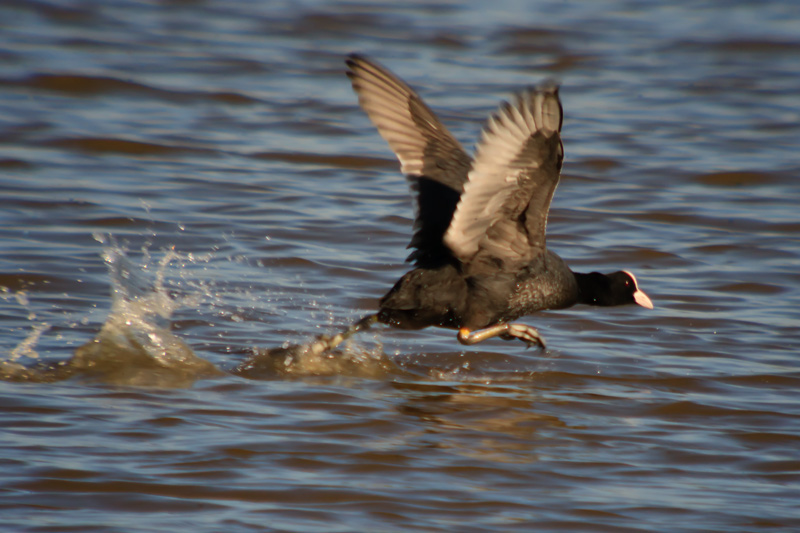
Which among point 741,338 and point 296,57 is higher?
point 296,57

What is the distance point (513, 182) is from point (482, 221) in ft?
0.98

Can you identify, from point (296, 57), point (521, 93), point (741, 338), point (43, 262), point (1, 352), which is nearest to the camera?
point (521, 93)

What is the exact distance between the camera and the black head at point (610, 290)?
17.3 ft

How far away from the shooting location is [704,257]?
22.1 feet

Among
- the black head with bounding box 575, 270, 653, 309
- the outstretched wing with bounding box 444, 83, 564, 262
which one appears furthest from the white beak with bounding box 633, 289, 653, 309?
the outstretched wing with bounding box 444, 83, 564, 262

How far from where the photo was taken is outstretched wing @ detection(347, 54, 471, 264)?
15.6 ft

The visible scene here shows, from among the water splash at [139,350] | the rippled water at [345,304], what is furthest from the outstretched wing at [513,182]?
the water splash at [139,350]

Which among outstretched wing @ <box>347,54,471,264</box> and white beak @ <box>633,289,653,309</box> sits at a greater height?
outstretched wing @ <box>347,54,471,264</box>

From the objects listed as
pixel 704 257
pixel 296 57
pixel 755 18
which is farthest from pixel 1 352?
pixel 755 18

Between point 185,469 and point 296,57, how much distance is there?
30.3 feet

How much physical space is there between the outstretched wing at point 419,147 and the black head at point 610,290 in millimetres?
913

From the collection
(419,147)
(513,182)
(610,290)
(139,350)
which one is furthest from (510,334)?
(139,350)

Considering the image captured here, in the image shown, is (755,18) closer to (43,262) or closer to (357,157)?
(357,157)

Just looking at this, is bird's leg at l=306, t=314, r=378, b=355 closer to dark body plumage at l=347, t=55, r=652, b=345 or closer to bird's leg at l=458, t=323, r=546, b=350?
dark body plumage at l=347, t=55, r=652, b=345
